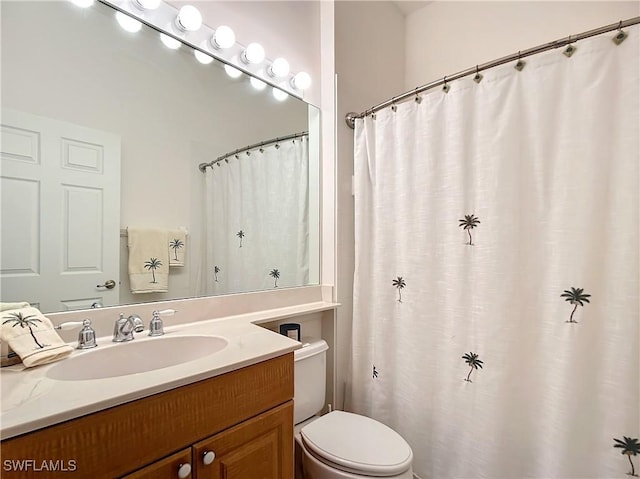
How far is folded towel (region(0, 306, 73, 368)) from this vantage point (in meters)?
0.72

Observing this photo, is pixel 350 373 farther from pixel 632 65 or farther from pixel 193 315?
pixel 632 65

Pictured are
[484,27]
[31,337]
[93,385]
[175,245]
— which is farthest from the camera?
[484,27]

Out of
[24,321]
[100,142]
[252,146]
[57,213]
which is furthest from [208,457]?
[252,146]

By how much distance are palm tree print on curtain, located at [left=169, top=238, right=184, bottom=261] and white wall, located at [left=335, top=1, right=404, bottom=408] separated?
77cm

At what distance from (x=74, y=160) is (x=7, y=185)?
18cm

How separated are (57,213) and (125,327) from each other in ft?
1.35

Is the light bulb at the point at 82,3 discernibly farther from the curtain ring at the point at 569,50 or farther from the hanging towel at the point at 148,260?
the curtain ring at the point at 569,50

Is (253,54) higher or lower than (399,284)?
higher

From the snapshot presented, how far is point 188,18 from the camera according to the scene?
1196 millimetres

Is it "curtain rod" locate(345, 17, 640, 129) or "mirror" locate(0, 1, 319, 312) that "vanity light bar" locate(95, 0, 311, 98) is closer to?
"mirror" locate(0, 1, 319, 312)

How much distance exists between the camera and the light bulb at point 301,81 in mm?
1625

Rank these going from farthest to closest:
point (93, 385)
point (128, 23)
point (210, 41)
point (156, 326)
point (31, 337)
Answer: point (210, 41)
point (128, 23)
point (156, 326)
point (31, 337)
point (93, 385)

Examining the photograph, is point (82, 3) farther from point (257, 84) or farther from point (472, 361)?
point (472, 361)

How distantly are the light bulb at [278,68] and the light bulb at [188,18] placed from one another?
1.30ft
